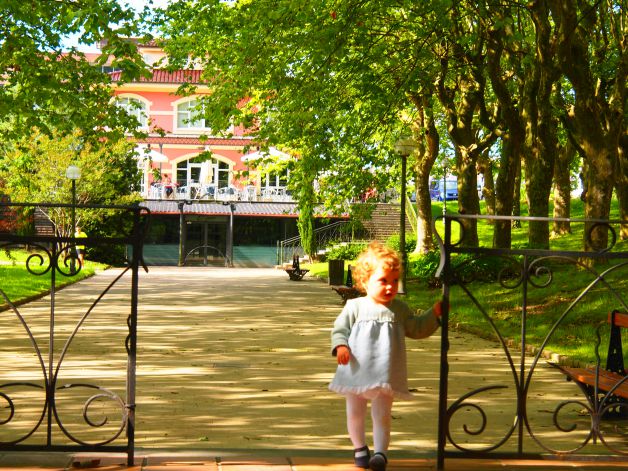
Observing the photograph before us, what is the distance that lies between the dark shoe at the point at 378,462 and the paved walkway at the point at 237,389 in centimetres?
35

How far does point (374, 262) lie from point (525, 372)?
642 cm

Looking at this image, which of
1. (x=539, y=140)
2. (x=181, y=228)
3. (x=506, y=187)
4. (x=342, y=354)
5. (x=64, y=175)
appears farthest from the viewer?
(x=181, y=228)

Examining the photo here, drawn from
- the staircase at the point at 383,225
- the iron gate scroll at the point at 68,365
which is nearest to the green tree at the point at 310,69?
the iron gate scroll at the point at 68,365

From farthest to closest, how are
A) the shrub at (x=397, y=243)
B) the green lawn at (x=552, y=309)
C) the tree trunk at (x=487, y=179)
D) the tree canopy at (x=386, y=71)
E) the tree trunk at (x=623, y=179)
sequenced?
the tree trunk at (x=487, y=179)
the shrub at (x=397, y=243)
the tree trunk at (x=623, y=179)
the tree canopy at (x=386, y=71)
the green lawn at (x=552, y=309)

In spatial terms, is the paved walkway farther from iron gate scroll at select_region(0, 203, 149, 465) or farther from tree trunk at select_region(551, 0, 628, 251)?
tree trunk at select_region(551, 0, 628, 251)

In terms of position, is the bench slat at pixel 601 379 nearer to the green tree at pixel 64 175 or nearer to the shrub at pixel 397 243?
the shrub at pixel 397 243

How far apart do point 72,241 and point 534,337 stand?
10636 mm

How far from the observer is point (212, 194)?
60.0 m

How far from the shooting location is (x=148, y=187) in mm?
61219

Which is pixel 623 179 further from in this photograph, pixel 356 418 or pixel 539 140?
pixel 356 418

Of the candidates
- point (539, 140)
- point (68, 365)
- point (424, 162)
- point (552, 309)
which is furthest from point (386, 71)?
point (424, 162)

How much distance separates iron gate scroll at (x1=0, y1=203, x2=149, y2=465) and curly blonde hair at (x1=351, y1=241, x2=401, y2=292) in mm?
1275

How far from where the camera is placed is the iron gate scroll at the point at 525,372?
6.36 metres

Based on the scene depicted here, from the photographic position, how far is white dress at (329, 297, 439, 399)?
19.5ft
